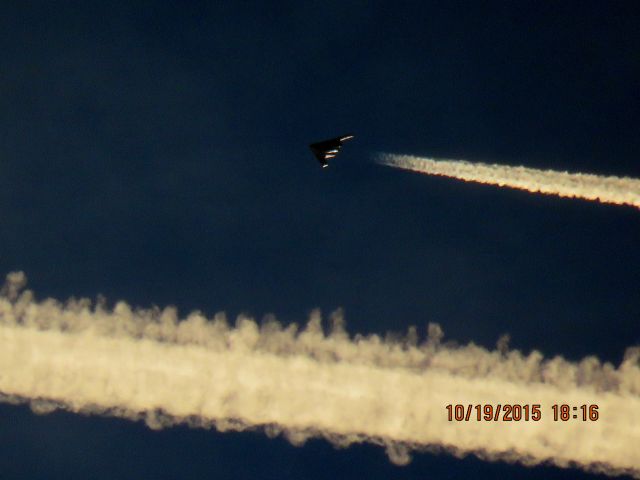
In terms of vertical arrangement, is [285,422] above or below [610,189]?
below

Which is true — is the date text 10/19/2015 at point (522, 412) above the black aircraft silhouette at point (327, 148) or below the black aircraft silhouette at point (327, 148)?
below

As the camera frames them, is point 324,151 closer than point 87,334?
No

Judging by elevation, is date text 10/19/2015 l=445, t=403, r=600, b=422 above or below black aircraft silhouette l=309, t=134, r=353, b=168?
below

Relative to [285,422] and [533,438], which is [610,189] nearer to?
[533,438]

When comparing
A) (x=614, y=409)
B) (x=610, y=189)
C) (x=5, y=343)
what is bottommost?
(x=614, y=409)

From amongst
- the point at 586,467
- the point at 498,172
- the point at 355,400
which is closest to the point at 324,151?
the point at 498,172

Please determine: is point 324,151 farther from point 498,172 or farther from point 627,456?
point 627,456

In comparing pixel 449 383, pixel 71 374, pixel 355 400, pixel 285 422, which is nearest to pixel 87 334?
pixel 71 374
